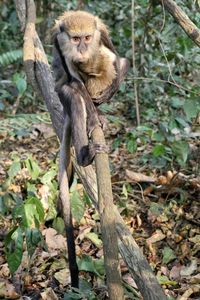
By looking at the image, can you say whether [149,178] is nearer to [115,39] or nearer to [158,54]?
[158,54]

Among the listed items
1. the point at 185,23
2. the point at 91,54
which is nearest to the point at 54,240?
the point at 91,54

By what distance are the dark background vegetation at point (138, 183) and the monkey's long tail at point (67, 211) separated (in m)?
0.16

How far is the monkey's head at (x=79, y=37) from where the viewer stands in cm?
369

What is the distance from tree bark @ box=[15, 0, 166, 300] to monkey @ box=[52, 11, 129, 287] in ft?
0.69

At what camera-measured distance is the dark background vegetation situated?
432cm

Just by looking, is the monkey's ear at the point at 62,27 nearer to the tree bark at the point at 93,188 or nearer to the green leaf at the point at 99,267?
the tree bark at the point at 93,188

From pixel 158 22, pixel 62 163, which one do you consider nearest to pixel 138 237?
pixel 62 163

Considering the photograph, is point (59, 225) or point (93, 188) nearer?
point (93, 188)

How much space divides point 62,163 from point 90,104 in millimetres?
564

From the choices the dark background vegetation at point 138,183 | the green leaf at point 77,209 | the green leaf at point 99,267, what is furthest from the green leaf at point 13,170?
the green leaf at point 99,267

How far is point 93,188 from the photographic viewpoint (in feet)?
12.7

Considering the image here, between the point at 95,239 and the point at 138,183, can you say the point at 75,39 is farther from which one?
the point at 138,183

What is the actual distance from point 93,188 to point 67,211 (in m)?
0.26

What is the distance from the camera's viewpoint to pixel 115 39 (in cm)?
886
